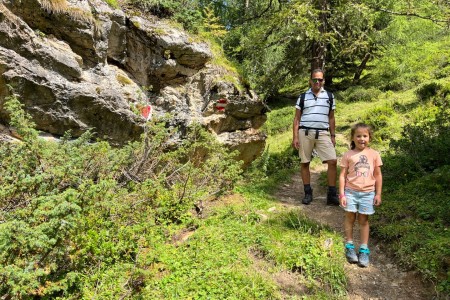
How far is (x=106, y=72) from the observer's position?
20.8ft

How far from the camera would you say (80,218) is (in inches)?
123

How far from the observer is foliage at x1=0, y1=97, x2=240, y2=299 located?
105 inches

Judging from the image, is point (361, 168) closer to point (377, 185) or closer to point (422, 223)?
point (377, 185)

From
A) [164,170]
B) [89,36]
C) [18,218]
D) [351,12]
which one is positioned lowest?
[18,218]

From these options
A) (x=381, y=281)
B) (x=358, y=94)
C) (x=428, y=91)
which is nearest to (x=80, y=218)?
(x=381, y=281)

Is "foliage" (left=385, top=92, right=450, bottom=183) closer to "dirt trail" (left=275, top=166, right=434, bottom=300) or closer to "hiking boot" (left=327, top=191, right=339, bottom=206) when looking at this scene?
"hiking boot" (left=327, top=191, right=339, bottom=206)

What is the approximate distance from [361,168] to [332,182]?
159cm

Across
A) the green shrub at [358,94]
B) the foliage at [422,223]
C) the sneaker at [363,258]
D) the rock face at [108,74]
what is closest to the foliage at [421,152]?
A: the foliage at [422,223]

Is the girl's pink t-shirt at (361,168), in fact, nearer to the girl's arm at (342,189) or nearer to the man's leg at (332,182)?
the girl's arm at (342,189)

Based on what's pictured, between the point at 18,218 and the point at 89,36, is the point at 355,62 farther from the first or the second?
the point at 18,218

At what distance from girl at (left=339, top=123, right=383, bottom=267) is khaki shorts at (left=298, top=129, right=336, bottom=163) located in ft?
4.21

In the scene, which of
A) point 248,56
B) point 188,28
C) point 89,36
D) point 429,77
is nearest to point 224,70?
point 188,28

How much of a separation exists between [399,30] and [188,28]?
17.0 metres

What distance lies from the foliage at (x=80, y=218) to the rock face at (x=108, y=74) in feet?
4.59
